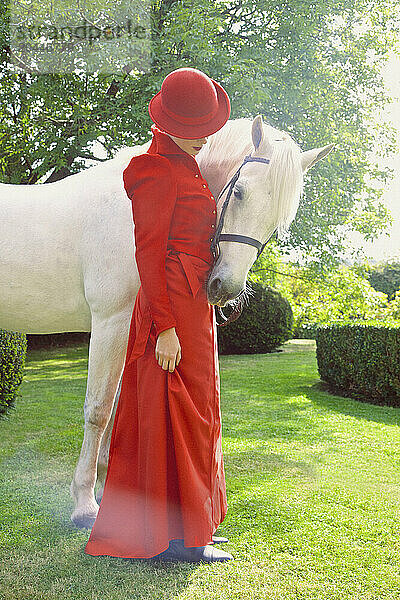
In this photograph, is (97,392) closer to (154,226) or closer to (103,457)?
(103,457)

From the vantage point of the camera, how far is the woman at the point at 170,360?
6.47 feet

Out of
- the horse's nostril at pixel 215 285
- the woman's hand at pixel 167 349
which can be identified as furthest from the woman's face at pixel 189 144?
the woman's hand at pixel 167 349

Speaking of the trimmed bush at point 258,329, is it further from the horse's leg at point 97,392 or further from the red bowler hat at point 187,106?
the red bowler hat at point 187,106

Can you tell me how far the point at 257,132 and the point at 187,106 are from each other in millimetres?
301

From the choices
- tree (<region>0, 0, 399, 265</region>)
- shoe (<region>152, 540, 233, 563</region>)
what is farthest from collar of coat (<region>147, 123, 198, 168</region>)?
A: tree (<region>0, 0, 399, 265</region>)

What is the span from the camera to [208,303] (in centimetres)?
213

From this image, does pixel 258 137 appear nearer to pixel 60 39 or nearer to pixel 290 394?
A: pixel 290 394

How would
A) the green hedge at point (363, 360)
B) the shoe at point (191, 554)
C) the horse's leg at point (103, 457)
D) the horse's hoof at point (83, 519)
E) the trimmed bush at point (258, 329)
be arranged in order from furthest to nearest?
the trimmed bush at point (258, 329) < the green hedge at point (363, 360) < the horse's leg at point (103, 457) < the horse's hoof at point (83, 519) < the shoe at point (191, 554)

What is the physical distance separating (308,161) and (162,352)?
1027mm

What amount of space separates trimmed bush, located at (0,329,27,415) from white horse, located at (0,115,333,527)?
Answer: 271 centimetres

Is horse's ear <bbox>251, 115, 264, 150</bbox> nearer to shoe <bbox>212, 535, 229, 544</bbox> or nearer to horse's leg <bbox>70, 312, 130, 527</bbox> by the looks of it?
horse's leg <bbox>70, 312, 130, 527</bbox>

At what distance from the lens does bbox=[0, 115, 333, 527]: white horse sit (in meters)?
2.36

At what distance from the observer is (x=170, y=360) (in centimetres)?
198

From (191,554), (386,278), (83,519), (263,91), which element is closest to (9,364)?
(83,519)
